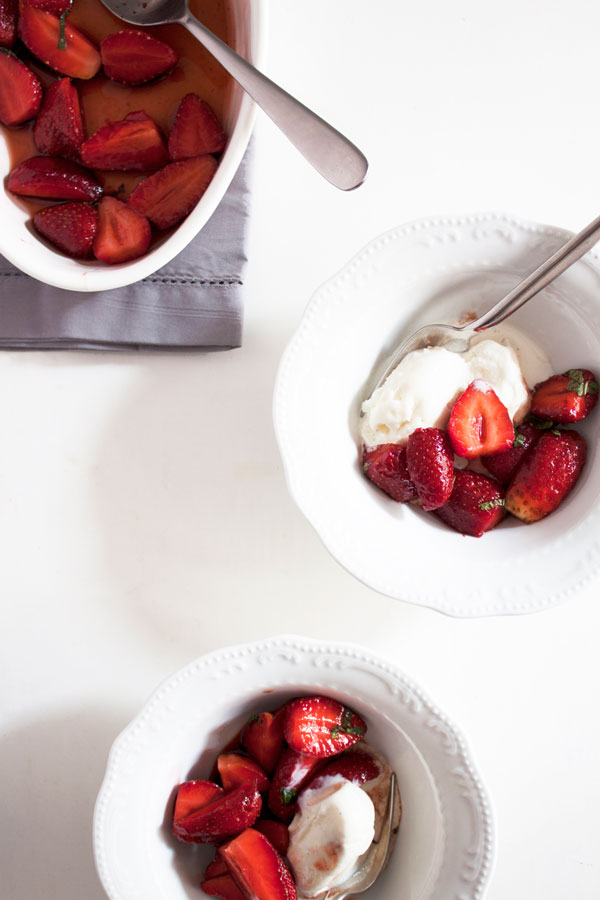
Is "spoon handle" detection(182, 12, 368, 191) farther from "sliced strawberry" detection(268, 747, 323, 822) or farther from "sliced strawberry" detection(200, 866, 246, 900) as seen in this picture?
"sliced strawberry" detection(200, 866, 246, 900)

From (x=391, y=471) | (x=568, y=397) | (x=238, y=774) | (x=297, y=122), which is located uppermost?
(x=297, y=122)

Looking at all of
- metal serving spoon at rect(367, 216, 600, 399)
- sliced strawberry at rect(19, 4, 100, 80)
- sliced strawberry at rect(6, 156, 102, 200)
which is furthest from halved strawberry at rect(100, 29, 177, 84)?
metal serving spoon at rect(367, 216, 600, 399)

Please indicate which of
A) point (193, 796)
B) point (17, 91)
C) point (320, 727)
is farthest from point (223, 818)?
point (17, 91)

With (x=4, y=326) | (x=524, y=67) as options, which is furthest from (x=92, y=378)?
(x=524, y=67)

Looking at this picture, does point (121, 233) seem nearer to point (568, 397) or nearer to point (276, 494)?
point (276, 494)

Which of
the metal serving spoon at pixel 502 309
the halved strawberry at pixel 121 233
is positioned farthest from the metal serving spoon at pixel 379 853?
the halved strawberry at pixel 121 233

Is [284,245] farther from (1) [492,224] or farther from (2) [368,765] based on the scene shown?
(2) [368,765]
